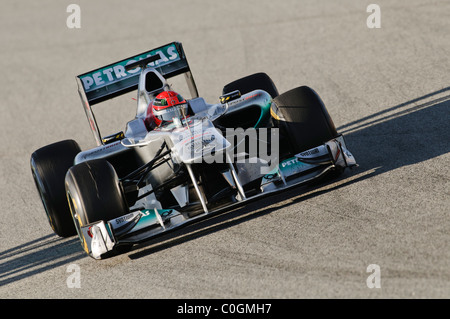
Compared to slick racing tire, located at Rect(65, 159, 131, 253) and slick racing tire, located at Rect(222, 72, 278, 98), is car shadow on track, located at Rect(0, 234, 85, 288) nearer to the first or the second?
slick racing tire, located at Rect(65, 159, 131, 253)

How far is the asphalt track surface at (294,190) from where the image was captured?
7.35 metres

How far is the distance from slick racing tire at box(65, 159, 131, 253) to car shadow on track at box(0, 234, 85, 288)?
2.25 ft

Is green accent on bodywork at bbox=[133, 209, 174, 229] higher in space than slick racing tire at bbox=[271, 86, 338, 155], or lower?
lower

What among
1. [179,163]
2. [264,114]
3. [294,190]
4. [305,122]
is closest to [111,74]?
→ [264,114]

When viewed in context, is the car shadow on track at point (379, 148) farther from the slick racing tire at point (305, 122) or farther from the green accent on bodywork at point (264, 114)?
the green accent on bodywork at point (264, 114)

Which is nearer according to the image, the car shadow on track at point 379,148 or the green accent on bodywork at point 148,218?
the green accent on bodywork at point 148,218

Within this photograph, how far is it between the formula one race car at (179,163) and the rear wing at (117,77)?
1.72ft

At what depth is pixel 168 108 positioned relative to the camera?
32.7 feet

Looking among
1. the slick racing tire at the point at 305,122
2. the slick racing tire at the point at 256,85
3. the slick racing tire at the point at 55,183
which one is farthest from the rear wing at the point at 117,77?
the slick racing tire at the point at 305,122

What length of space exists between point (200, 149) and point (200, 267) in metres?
1.51

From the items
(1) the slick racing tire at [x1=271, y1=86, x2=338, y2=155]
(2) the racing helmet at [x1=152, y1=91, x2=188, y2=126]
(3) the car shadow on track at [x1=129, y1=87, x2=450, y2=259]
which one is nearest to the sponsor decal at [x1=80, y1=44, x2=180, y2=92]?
(2) the racing helmet at [x1=152, y1=91, x2=188, y2=126]

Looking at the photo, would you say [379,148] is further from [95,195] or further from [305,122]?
[95,195]

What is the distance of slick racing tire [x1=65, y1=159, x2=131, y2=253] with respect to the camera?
853cm
